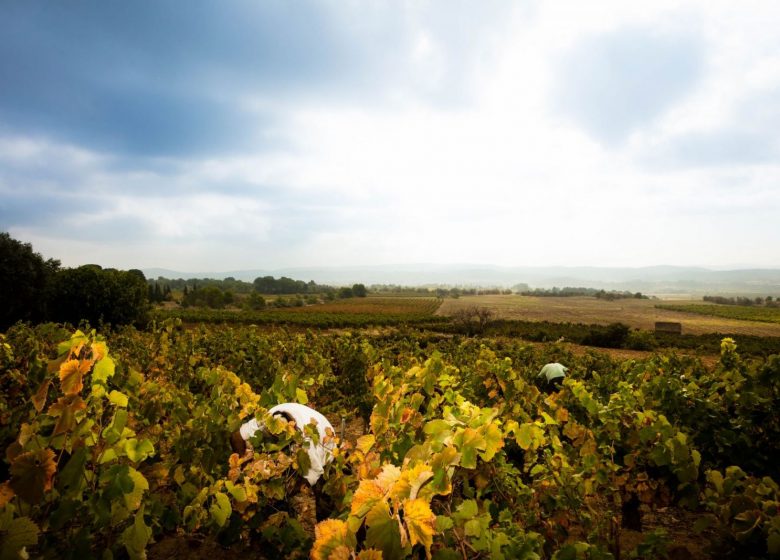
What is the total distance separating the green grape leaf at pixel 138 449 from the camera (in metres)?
2.19

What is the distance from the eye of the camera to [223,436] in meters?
3.34

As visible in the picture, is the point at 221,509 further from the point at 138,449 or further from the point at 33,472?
the point at 33,472

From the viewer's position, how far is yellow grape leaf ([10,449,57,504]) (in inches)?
67.2

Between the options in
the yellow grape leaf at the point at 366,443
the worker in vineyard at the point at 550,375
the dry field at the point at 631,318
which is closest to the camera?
the yellow grape leaf at the point at 366,443

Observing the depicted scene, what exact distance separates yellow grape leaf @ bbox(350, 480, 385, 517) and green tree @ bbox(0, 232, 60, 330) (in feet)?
138

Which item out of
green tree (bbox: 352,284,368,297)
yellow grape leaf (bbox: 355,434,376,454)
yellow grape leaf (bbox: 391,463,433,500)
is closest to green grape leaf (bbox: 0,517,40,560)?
yellow grape leaf (bbox: 391,463,433,500)

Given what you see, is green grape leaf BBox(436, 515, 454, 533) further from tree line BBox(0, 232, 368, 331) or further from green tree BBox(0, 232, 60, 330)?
green tree BBox(0, 232, 60, 330)

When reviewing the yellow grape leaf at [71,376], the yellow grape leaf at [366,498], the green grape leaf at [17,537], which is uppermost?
the yellow grape leaf at [71,376]

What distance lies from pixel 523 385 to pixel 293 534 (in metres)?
3.29

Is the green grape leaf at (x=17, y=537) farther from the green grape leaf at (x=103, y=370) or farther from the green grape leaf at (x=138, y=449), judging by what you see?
the green grape leaf at (x=103, y=370)

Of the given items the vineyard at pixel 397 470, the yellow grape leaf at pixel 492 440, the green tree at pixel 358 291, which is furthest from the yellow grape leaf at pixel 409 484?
the green tree at pixel 358 291

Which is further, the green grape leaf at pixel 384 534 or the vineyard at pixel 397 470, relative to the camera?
the vineyard at pixel 397 470

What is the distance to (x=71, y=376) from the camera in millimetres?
1840

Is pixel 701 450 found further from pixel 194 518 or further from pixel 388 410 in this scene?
pixel 194 518
